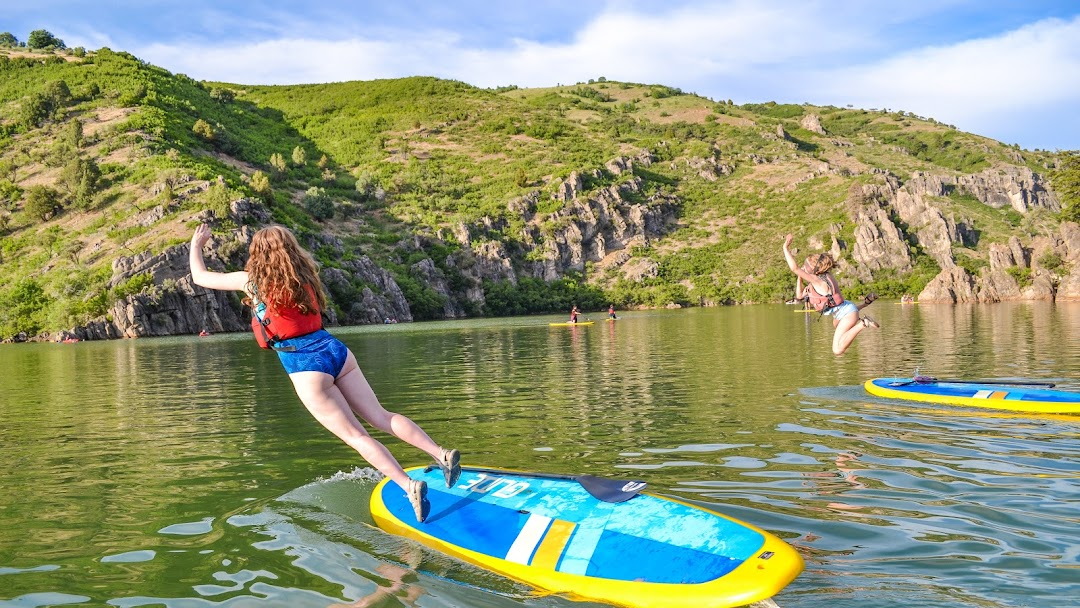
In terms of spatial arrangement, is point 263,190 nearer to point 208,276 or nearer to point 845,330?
point 845,330

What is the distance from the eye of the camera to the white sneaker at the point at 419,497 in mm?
8375

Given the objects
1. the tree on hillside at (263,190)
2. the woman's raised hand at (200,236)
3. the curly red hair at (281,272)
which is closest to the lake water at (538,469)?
the curly red hair at (281,272)

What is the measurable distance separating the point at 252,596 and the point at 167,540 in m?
2.54

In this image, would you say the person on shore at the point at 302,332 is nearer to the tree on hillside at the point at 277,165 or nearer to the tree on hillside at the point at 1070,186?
the tree on hillside at the point at 1070,186

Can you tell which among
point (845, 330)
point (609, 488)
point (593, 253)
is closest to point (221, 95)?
point (593, 253)

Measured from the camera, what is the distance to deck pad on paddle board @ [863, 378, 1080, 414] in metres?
15.8

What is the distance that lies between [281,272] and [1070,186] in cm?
12277

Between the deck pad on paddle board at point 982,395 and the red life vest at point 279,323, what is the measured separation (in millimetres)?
15111

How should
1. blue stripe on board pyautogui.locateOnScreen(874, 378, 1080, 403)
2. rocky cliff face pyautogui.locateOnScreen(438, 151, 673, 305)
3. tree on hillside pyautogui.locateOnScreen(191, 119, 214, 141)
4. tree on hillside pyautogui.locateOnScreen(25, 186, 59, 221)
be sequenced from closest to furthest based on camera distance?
blue stripe on board pyautogui.locateOnScreen(874, 378, 1080, 403), tree on hillside pyautogui.locateOnScreen(25, 186, 59, 221), tree on hillside pyautogui.locateOnScreen(191, 119, 214, 141), rocky cliff face pyautogui.locateOnScreen(438, 151, 673, 305)

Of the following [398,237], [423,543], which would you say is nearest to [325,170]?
[398,237]

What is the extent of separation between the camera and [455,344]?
1784 inches

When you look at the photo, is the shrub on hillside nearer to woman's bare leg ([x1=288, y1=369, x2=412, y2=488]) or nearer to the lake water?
the lake water

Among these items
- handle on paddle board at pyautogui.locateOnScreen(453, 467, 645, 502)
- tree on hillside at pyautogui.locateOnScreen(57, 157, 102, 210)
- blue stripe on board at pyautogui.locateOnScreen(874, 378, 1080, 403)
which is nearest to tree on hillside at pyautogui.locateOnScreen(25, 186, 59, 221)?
tree on hillside at pyautogui.locateOnScreen(57, 157, 102, 210)

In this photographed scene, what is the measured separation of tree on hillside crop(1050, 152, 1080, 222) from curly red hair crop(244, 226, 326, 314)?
118925mm
